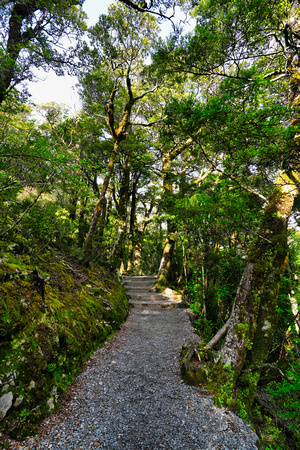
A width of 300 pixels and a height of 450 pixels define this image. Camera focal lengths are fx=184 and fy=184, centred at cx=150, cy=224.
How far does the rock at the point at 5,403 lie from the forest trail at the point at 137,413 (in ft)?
1.18

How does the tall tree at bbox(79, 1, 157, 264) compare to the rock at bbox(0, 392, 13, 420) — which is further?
the tall tree at bbox(79, 1, 157, 264)

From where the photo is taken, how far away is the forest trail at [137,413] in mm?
2383

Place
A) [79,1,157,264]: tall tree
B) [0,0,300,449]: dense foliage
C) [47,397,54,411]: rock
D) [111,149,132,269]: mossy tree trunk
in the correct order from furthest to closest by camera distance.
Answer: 1. [111,149,132,269]: mossy tree trunk
2. [79,1,157,264]: tall tree
3. [0,0,300,449]: dense foliage
4. [47,397,54,411]: rock

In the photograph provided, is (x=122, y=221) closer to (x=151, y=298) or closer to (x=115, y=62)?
(x=151, y=298)

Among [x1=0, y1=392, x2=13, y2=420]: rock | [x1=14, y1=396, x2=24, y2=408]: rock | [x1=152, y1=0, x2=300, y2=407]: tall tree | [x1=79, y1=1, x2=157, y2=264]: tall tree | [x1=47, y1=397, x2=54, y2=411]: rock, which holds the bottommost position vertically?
[x1=47, y1=397, x2=54, y2=411]: rock

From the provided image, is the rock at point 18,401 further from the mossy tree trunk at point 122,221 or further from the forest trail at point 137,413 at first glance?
the mossy tree trunk at point 122,221

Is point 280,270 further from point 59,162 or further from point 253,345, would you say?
point 59,162

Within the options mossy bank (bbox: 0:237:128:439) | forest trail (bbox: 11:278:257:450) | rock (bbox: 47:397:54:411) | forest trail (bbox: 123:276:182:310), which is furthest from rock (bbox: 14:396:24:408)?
forest trail (bbox: 123:276:182:310)

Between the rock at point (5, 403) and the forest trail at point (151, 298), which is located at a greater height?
the rock at point (5, 403)

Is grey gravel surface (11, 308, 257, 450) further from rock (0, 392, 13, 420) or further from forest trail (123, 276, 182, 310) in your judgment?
forest trail (123, 276, 182, 310)

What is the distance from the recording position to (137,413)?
2887mm

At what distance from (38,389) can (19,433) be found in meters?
→ 0.46

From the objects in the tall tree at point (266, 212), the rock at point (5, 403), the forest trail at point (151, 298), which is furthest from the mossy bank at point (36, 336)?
the forest trail at point (151, 298)

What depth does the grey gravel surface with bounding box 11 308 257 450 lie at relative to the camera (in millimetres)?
2385
